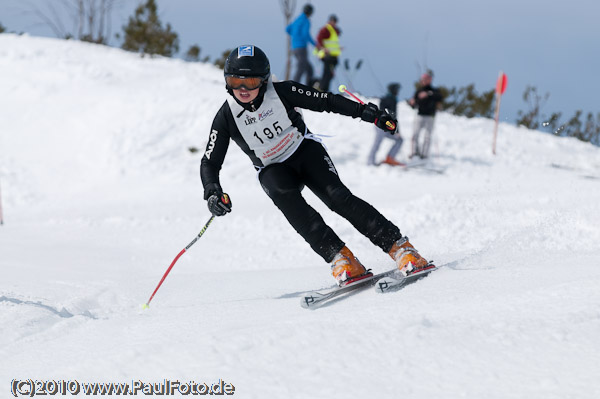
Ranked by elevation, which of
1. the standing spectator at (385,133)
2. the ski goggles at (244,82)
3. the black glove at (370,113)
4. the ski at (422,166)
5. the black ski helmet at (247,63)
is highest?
the black ski helmet at (247,63)

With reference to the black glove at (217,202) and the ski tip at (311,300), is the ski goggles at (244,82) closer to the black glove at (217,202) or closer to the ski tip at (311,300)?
the black glove at (217,202)

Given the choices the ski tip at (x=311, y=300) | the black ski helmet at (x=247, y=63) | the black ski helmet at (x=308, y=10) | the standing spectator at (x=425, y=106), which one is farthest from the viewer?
the black ski helmet at (x=308, y=10)

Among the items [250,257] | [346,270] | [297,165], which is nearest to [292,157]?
[297,165]

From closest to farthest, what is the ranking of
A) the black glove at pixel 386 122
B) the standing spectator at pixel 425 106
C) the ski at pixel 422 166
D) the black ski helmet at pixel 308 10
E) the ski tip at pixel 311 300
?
the ski tip at pixel 311 300
the black glove at pixel 386 122
the ski at pixel 422 166
the standing spectator at pixel 425 106
the black ski helmet at pixel 308 10

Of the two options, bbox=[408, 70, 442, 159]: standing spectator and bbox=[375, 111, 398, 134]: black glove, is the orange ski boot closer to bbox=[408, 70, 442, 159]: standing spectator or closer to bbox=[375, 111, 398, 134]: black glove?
bbox=[375, 111, 398, 134]: black glove

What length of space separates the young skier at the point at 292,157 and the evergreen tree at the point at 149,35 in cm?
2295

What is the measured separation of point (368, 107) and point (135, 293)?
2458 mm

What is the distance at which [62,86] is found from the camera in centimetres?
1530

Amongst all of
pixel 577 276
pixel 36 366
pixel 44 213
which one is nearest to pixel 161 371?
pixel 36 366

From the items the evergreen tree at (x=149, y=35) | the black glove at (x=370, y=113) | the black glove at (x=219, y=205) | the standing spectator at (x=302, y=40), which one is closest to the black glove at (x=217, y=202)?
the black glove at (x=219, y=205)

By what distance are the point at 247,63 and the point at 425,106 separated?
9015 mm
